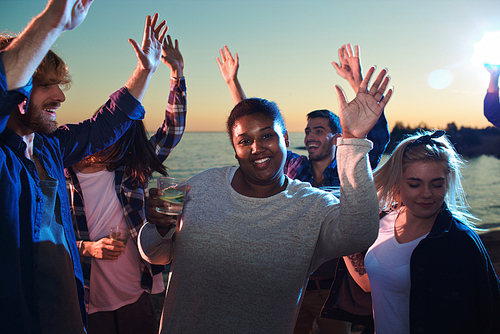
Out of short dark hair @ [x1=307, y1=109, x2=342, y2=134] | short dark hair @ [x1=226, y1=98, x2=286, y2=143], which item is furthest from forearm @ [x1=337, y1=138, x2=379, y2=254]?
short dark hair @ [x1=307, y1=109, x2=342, y2=134]

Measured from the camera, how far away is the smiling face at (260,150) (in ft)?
5.69

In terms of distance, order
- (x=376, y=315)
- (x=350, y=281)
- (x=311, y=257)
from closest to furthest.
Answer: (x=311, y=257), (x=376, y=315), (x=350, y=281)

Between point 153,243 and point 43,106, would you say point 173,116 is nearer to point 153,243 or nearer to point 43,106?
point 43,106

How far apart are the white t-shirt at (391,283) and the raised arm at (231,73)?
1876mm

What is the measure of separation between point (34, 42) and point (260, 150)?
42.8 inches

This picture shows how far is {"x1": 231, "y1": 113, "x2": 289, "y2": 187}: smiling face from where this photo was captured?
1.73 metres

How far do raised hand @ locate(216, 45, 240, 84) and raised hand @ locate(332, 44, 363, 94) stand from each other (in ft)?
4.29

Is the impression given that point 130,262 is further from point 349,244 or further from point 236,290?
point 349,244

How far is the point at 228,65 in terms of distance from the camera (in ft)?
11.3

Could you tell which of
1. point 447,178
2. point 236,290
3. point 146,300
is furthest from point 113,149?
point 447,178

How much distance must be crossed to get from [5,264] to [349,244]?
4.82 feet

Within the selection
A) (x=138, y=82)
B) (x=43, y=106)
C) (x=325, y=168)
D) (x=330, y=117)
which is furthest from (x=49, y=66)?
(x=330, y=117)

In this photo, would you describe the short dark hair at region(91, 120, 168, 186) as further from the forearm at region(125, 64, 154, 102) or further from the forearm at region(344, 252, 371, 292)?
the forearm at region(344, 252, 371, 292)

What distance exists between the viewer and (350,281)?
2.34m
